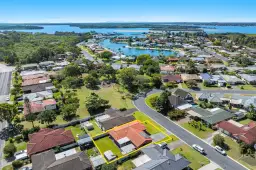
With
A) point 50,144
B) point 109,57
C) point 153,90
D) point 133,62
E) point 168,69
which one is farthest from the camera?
point 109,57

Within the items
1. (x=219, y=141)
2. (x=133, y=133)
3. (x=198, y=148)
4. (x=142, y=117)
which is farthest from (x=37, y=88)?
(x=219, y=141)

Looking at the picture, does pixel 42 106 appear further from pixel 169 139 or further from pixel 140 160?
pixel 169 139

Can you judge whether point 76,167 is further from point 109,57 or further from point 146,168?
point 109,57

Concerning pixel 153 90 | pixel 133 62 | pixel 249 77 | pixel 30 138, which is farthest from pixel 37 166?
pixel 133 62

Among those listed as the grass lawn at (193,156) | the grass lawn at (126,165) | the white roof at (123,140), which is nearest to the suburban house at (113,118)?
the white roof at (123,140)

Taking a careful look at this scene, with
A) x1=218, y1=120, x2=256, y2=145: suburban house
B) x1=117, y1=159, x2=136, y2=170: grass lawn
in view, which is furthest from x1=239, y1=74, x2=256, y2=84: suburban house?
x1=117, y1=159, x2=136, y2=170: grass lawn

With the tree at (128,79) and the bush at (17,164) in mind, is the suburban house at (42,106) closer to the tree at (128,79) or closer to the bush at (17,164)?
the bush at (17,164)
